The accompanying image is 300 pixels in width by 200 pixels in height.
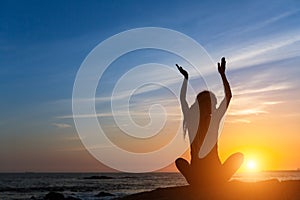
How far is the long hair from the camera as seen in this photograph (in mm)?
12219

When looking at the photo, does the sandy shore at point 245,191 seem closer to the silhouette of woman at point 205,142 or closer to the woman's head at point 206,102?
the silhouette of woman at point 205,142

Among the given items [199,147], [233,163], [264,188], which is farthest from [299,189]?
[199,147]

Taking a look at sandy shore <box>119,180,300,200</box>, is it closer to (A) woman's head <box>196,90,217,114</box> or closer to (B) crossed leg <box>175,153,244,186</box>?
(B) crossed leg <box>175,153,244,186</box>

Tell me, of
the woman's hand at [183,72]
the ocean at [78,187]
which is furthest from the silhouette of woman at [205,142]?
the ocean at [78,187]

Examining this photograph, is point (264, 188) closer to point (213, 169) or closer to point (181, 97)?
point (213, 169)

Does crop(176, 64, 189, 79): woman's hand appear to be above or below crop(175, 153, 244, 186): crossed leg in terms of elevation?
above

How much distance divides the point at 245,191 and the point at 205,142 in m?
1.58

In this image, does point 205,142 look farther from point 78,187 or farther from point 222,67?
point 78,187

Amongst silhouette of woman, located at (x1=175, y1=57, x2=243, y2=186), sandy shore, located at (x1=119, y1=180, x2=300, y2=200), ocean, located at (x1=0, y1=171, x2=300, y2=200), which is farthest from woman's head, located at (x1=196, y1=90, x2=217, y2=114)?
ocean, located at (x1=0, y1=171, x2=300, y2=200)

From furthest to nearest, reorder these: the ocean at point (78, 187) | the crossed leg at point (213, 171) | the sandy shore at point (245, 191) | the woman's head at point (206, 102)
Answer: the ocean at point (78, 187) → the crossed leg at point (213, 171) → the woman's head at point (206, 102) → the sandy shore at point (245, 191)

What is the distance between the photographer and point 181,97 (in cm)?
1230

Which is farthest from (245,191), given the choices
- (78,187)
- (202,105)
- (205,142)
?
(78,187)

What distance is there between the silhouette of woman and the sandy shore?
0.34m

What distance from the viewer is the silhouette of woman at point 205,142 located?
12.2 m
